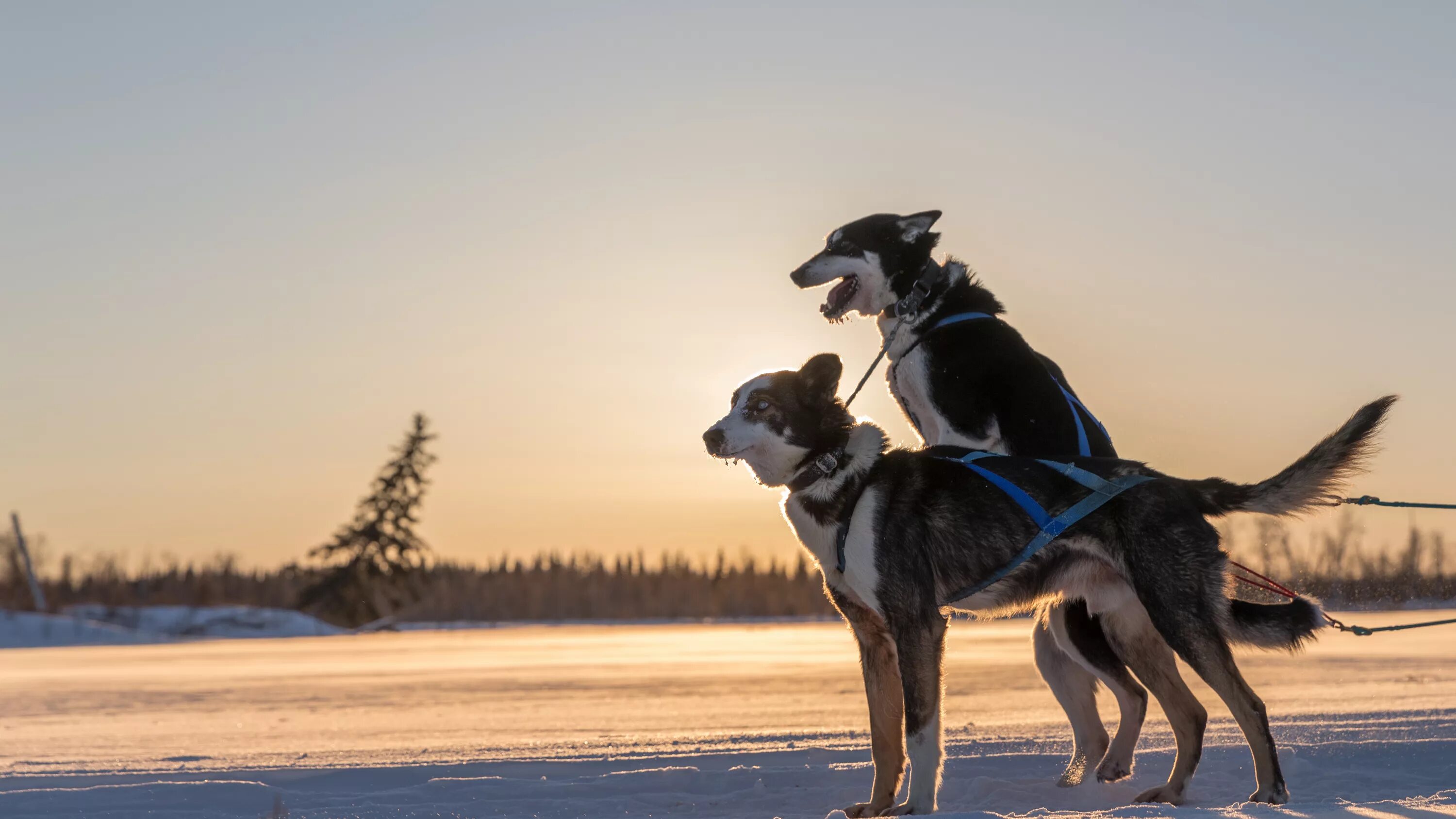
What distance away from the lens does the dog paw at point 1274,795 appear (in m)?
5.20

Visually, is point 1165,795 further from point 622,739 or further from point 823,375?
point 622,739

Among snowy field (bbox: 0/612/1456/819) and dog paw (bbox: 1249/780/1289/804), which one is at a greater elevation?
dog paw (bbox: 1249/780/1289/804)

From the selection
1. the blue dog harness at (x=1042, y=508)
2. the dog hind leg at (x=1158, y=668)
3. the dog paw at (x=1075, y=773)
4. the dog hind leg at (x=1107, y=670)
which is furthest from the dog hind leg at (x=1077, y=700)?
the blue dog harness at (x=1042, y=508)

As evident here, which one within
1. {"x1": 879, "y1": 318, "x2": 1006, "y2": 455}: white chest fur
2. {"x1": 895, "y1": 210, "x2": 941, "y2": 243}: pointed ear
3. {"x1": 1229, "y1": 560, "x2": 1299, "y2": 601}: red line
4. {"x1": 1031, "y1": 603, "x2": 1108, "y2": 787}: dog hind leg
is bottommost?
{"x1": 1031, "y1": 603, "x2": 1108, "y2": 787}: dog hind leg

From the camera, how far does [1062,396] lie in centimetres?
608

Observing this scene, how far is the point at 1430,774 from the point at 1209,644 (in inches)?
113

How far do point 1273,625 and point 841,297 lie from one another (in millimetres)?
2474

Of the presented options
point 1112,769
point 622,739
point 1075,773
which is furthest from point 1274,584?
point 622,739

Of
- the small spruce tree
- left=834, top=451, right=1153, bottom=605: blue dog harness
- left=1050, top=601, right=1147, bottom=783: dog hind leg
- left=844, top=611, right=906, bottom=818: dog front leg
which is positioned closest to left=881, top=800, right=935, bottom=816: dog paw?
left=844, top=611, right=906, bottom=818: dog front leg

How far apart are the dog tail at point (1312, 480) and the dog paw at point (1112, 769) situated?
5.39ft

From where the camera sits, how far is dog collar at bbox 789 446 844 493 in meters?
5.45

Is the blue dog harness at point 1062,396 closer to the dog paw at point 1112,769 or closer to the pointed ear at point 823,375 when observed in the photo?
the pointed ear at point 823,375

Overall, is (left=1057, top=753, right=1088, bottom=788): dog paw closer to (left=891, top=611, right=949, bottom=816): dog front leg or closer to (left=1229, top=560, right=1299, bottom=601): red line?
(left=1229, top=560, right=1299, bottom=601): red line

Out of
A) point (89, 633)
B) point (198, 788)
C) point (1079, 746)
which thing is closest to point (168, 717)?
point (198, 788)
